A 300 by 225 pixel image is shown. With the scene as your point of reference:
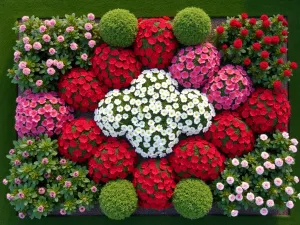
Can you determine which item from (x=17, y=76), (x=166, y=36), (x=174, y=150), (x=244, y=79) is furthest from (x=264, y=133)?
(x=17, y=76)

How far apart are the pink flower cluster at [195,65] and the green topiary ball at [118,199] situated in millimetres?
1168

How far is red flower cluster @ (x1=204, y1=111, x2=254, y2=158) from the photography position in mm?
3494

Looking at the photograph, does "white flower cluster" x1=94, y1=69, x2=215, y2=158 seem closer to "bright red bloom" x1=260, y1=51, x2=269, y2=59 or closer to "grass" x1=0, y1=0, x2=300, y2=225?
"bright red bloom" x1=260, y1=51, x2=269, y2=59

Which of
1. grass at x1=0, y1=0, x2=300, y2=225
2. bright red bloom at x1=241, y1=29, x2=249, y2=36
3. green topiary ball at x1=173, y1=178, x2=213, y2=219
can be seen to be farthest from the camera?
grass at x1=0, y1=0, x2=300, y2=225

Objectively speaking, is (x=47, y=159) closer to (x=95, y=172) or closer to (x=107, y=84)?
(x=95, y=172)

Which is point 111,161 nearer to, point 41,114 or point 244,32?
point 41,114

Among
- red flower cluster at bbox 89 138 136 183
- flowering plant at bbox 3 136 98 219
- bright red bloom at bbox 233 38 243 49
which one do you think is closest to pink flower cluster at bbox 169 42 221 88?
bright red bloom at bbox 233 38 243 49

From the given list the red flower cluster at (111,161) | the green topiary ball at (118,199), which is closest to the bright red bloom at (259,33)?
the red flower cluster at (111,161)

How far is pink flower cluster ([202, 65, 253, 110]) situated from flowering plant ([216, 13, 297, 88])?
9 cm

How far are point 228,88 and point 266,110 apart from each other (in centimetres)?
41

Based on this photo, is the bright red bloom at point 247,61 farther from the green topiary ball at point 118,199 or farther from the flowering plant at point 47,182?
the flowering plant at point 47,182

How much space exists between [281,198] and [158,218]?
1258mm

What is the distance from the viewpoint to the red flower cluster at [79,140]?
353 centimetres

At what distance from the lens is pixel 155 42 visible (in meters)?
3.51
